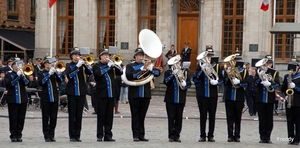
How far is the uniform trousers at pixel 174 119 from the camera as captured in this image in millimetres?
15664

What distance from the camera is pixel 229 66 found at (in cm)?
1586

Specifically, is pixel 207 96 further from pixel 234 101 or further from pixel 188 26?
pixel 188 26

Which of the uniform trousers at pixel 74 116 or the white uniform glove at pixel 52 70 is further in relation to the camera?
the uniform trousers at pixel 74 116

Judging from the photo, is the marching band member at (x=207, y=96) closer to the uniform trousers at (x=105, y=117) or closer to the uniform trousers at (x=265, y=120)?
the uniform trousers at (x=265, y=120)

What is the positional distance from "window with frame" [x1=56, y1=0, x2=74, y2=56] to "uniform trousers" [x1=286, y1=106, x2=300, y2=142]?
67.2 feet

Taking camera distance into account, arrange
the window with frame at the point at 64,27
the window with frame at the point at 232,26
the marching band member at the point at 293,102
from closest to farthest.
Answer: the marching band member at the point at 293,102 < the window with frame at the point at 232,26 < the window with frame at the point at 64,27

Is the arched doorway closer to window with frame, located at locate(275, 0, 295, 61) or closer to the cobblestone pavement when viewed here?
window with frame, located at locate(275, 0, 295, 61)

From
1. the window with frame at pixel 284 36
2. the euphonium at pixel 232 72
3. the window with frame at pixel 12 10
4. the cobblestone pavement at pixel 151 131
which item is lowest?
the cobblestone pavement at pixel 151 131

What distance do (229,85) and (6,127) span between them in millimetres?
6451

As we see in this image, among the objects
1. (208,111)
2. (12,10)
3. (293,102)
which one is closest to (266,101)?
(293,102)

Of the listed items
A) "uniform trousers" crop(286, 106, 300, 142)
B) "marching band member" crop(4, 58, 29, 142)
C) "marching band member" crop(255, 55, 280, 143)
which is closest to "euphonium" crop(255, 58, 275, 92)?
"marching band member" crop(255, 55, 280, 143)

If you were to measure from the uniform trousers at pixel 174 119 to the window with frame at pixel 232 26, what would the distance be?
54.3ft

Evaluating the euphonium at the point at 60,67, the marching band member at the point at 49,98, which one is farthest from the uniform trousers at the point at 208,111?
the marching band member at the point at 49,98

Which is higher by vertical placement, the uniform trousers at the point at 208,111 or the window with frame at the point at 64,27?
the window with frame at the point at 64,27
